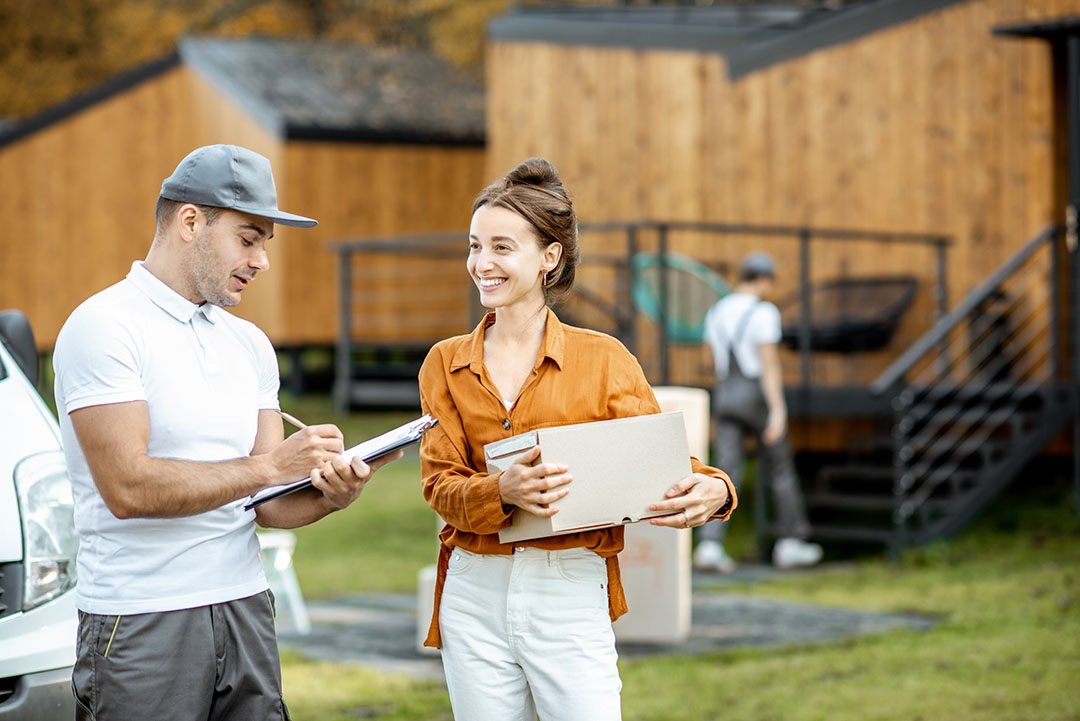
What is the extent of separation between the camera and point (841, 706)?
5891mm

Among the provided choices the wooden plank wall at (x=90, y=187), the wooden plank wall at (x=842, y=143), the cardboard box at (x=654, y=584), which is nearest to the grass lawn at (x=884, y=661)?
the cardboard box at (x=654, y=584)

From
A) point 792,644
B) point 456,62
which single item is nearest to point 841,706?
point 792,644

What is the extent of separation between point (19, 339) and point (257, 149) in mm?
17044

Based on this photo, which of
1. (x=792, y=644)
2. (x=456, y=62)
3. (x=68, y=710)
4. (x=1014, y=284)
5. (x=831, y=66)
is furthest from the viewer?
(x=456, y=62)

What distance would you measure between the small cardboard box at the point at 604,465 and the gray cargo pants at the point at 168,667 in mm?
587

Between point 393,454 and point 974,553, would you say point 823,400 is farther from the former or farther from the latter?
point 393,454

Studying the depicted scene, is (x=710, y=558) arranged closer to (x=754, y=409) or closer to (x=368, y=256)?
(x=754, y=409)

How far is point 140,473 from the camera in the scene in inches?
105

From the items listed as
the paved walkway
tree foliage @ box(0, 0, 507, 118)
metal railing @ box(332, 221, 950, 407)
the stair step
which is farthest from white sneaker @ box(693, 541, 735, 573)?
tree foliage @ box(0, 0, 507, 118)

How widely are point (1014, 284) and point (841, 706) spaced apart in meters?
7.37

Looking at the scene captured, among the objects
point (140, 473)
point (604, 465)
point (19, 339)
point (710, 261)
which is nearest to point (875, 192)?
point (710, 261)

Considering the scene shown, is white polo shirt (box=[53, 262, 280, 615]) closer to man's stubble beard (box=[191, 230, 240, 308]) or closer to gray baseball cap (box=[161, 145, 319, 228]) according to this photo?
man's stubble beard (box=[191, 230, 240, 308])

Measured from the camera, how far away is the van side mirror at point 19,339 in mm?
4438

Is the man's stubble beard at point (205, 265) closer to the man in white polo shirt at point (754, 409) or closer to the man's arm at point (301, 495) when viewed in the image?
the man's arm at point (301, 495)
